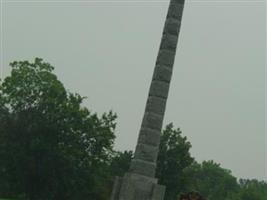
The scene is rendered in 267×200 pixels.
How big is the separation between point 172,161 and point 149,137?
46.3 meters

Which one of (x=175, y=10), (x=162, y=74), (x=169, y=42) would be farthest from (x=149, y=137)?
(x=175, y=10)

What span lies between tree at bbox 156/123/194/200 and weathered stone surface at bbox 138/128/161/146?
44.7 metres

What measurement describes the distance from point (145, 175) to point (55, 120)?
4147 centimetres

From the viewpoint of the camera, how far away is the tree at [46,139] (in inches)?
2185

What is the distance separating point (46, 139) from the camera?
55531mm

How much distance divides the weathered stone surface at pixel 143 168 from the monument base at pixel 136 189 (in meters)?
0.17

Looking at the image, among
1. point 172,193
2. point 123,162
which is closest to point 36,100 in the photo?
point 123,162

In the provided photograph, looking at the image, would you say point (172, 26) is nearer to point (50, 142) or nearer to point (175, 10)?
point (175, 10)

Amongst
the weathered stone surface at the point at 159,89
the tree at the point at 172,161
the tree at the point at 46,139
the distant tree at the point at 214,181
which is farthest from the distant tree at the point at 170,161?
the distant tree at the point at 214,181

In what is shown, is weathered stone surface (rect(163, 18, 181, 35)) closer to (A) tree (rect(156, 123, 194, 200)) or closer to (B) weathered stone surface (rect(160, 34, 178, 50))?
(B) weathered stone surface (rect(160, 34, 178, 50))

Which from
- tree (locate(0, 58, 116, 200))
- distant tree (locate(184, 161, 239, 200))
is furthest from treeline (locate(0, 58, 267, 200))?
distant tree (locate(184, 161, 239, 200))

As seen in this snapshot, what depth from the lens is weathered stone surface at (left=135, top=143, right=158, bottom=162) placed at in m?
15.9

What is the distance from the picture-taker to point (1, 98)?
58312 millimetres

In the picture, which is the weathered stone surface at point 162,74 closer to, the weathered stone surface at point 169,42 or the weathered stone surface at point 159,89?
the weathered stone surface at point 159,89
